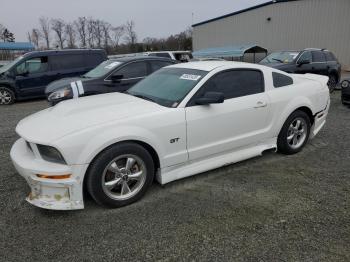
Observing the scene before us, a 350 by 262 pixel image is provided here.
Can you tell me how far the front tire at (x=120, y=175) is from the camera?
314cm

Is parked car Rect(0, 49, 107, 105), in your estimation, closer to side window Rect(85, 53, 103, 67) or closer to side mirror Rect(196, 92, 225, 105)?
side window Rect(85, 53, 103, 67)

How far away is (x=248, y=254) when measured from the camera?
8.63ft

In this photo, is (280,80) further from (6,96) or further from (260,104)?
(6,96)

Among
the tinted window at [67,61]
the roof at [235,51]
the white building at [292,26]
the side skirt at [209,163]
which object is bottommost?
the side skirt at [209,163]

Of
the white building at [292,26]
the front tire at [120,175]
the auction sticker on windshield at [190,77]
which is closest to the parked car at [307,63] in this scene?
the auction sticker on windshield at [190,77]

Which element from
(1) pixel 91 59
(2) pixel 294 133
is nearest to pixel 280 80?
(2) pixel 294 133

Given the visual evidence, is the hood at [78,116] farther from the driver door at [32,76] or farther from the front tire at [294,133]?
the driver door at [32,76]

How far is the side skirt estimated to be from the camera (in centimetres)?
362

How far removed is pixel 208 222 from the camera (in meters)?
3.09

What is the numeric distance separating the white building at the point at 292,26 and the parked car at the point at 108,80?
19153 millimetres

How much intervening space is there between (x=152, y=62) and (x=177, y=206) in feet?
17.7

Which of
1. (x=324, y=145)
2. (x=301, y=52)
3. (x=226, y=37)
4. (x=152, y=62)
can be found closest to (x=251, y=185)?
(x=324, y=145)

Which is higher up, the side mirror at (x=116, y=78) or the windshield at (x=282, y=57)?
the windshield at (x=282, y=57)

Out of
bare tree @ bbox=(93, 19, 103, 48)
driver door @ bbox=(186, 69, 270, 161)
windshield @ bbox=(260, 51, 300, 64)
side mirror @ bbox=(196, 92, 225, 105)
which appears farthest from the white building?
bare tree @ bbox=(93, 19, 103, 48)
